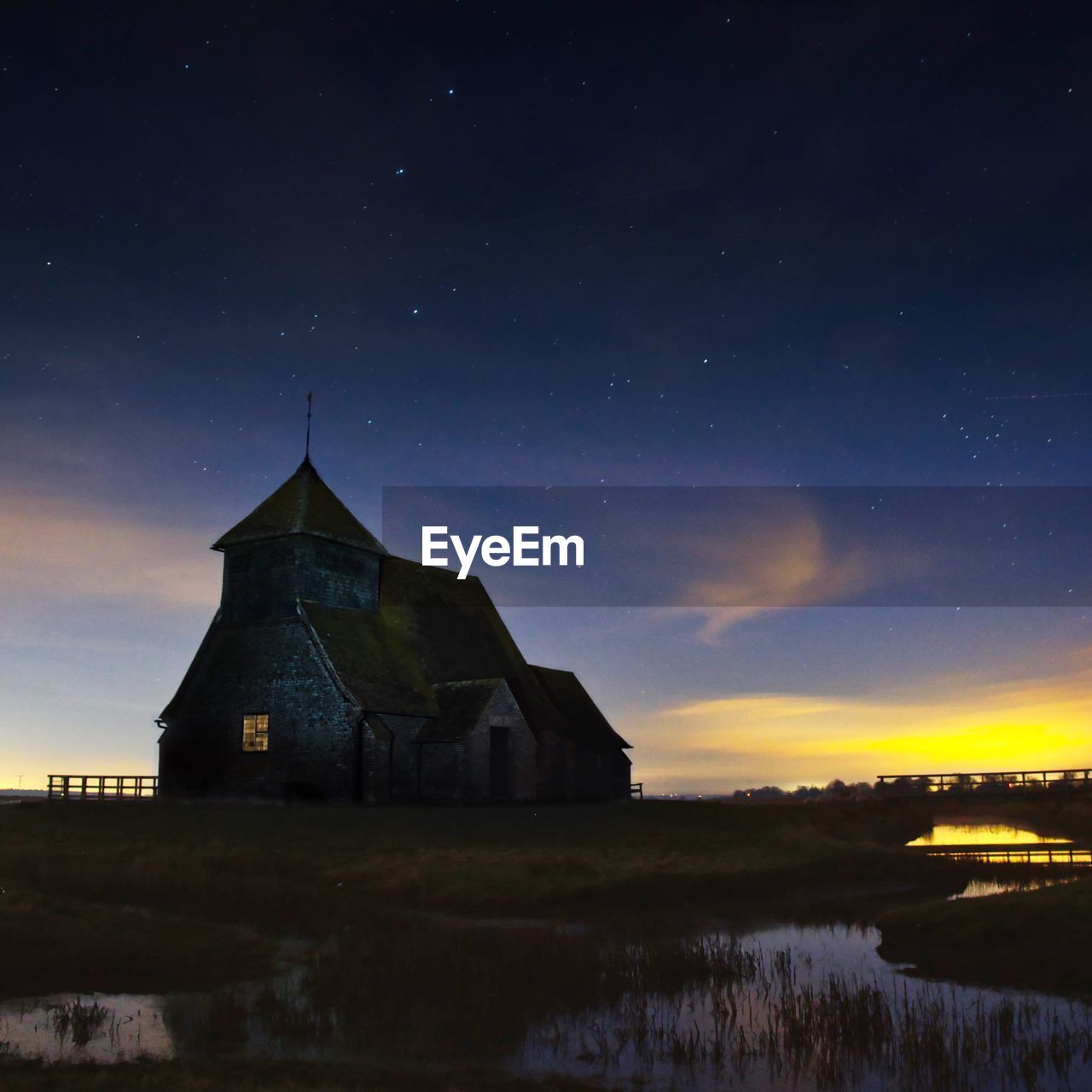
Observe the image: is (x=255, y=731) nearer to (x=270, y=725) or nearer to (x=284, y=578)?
(x=270, y=725)

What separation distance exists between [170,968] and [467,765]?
23.3 metres

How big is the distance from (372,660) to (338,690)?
3.07m

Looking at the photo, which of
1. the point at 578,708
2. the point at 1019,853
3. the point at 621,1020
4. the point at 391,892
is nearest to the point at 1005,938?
the point at 621,1020

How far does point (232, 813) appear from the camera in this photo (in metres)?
34.9

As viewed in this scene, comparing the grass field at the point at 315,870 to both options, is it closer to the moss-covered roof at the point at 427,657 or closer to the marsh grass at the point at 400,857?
the marsh grass at the point at 400,857

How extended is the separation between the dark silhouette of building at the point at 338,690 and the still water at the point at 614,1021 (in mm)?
21177

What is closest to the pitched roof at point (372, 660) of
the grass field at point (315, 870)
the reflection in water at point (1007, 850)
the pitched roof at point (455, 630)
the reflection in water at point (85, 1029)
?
the pitched roof at point (455, 630)

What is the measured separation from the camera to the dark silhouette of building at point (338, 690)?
38375 mm

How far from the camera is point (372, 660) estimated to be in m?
41.1

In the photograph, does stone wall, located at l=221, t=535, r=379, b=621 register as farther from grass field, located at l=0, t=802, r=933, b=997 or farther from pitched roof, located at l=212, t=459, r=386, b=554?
grass field, located at l=0, t=802, r=933, b=997

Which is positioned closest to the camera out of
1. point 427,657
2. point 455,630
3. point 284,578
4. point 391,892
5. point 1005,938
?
point 1005,938

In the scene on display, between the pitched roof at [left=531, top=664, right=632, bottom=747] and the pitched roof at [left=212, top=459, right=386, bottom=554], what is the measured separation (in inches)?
492

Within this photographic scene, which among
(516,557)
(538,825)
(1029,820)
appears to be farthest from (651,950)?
(1029,820)

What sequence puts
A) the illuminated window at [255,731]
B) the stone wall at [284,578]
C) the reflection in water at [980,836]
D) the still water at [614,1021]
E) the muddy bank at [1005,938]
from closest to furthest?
the still water at [614,1021] → the muddy bank at [1005,938] → the illuminated window at [255,731] → the reflection in water at [980,836] → the stone wall at [284,578]
